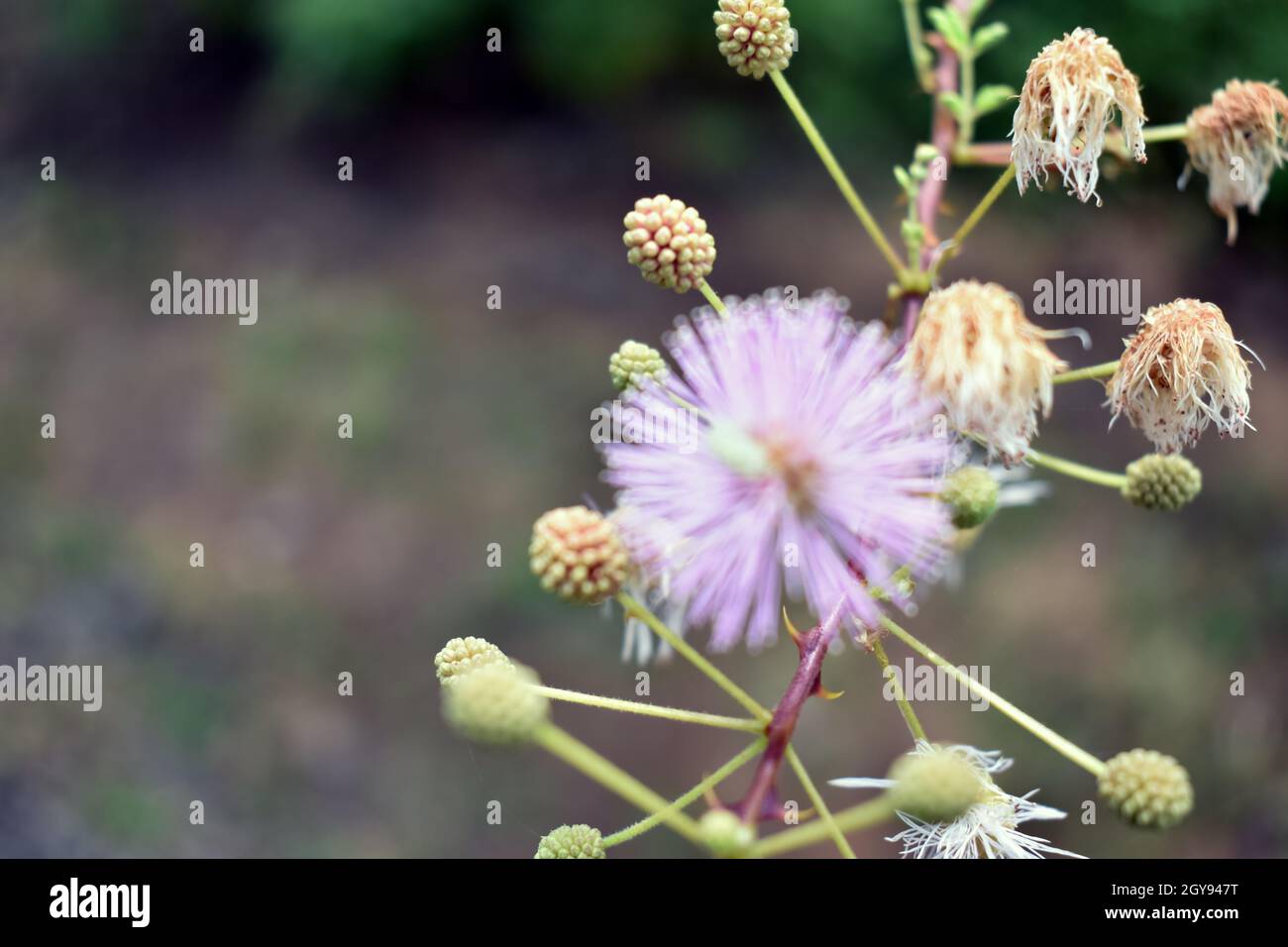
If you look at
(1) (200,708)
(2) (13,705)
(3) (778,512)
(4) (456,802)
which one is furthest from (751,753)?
(2) (13,705)

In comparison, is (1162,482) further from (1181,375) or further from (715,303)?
(715,303)

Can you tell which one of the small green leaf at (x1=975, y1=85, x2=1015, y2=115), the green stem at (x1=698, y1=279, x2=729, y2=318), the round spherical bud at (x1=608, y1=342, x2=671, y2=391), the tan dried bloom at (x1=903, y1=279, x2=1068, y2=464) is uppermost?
the small green leaf at (x1=975, y1=85, x2=1015, y2=115)

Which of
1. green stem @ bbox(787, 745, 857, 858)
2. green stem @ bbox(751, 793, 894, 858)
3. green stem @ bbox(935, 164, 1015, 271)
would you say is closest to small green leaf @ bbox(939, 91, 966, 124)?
green stem @ bbox(935, 164, 1015, 271)

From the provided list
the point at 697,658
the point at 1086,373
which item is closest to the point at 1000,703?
the point at 697,658

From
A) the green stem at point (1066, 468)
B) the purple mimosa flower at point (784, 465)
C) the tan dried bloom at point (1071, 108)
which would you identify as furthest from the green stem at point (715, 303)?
the tan dried bloom at point (1071, 108)

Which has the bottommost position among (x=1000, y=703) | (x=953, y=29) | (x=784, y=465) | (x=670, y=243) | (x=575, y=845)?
(x=575, y=845)

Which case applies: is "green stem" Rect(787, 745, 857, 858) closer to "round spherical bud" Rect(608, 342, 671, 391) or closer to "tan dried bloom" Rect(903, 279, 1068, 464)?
"tan dried bloom" Rect(903, 279, 1068, 464)

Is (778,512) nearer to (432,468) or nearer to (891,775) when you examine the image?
(891,775)
